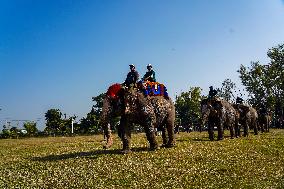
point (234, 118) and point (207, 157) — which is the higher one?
point (234, 118)

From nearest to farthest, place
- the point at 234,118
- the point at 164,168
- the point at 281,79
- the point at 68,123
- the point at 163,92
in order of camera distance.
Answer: the point at 164,168 → the point at 163,92 → the point at 234,118 → the point at 68,123 → the point at 281,79

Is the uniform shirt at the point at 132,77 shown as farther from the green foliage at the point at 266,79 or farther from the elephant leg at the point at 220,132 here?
the green foliage at the point at 266,79

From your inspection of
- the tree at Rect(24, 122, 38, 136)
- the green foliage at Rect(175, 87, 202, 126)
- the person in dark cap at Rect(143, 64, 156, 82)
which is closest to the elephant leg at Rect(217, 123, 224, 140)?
the person in dark cap at Rect(143, 64, 156, 82)

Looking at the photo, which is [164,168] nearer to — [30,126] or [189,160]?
[189,160]

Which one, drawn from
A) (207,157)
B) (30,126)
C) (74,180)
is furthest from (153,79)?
(30,126)

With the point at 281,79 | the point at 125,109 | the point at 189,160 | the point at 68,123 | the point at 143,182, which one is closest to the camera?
the point at 143,182

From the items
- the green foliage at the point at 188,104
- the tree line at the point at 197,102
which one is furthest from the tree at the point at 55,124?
the green foliage at the point at 188,104

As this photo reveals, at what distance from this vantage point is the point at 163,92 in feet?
80.4

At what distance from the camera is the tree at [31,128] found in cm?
7255

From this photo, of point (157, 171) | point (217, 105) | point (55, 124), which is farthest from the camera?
point (55, 124)

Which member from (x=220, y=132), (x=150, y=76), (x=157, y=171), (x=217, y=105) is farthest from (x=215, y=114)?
(x=157, y=171)

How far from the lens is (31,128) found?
73.2 meters

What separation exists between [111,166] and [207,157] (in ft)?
16.2

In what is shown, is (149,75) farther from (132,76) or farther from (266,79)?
(266,79)
